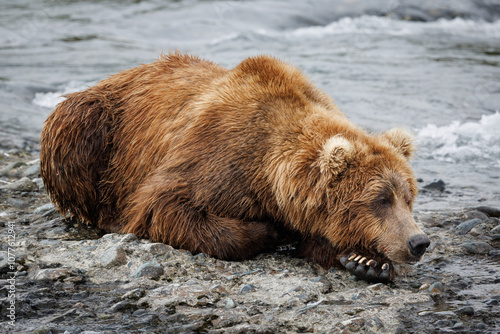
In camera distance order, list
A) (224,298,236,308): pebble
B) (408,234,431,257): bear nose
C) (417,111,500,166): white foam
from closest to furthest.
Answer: (224,298,236,308): pebble
(408,234,431,257): bear nose
(417,111,500,166): white foam

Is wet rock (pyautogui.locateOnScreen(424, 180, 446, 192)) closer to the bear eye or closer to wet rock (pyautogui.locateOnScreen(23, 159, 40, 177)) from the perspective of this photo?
the bear eye

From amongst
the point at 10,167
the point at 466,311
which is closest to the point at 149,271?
the point at 466,311

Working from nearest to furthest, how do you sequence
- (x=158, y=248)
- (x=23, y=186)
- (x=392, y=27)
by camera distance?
(x=158, y=248)
(x=23, y=186)
(x=392, y=27)

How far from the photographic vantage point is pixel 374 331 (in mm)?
3787

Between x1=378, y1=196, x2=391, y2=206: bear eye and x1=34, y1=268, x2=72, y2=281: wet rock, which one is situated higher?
x1=378, y1=196, x2=391, y2=206: bear eye

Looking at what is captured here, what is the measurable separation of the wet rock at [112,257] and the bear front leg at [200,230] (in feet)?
1.37

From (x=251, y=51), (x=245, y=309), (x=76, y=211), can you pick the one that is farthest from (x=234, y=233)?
(x=251, y=51)

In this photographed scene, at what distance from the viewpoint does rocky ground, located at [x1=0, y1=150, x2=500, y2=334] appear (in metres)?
3.83

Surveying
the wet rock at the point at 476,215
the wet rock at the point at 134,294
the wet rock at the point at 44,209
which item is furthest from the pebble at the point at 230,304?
the wet rock at the point at 476,215

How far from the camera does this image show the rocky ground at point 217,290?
383 cm

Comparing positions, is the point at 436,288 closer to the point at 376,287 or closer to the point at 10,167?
the point at 376,287

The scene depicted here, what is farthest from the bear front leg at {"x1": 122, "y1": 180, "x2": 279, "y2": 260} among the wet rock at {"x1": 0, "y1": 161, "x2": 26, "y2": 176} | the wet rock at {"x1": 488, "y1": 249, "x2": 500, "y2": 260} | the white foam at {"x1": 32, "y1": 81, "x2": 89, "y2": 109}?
the white foam at {"x1": 32, "y1": 81, "x2": 89, "y2": 109}

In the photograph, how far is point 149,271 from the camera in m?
4.57

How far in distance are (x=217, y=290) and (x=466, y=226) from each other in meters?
2.69
